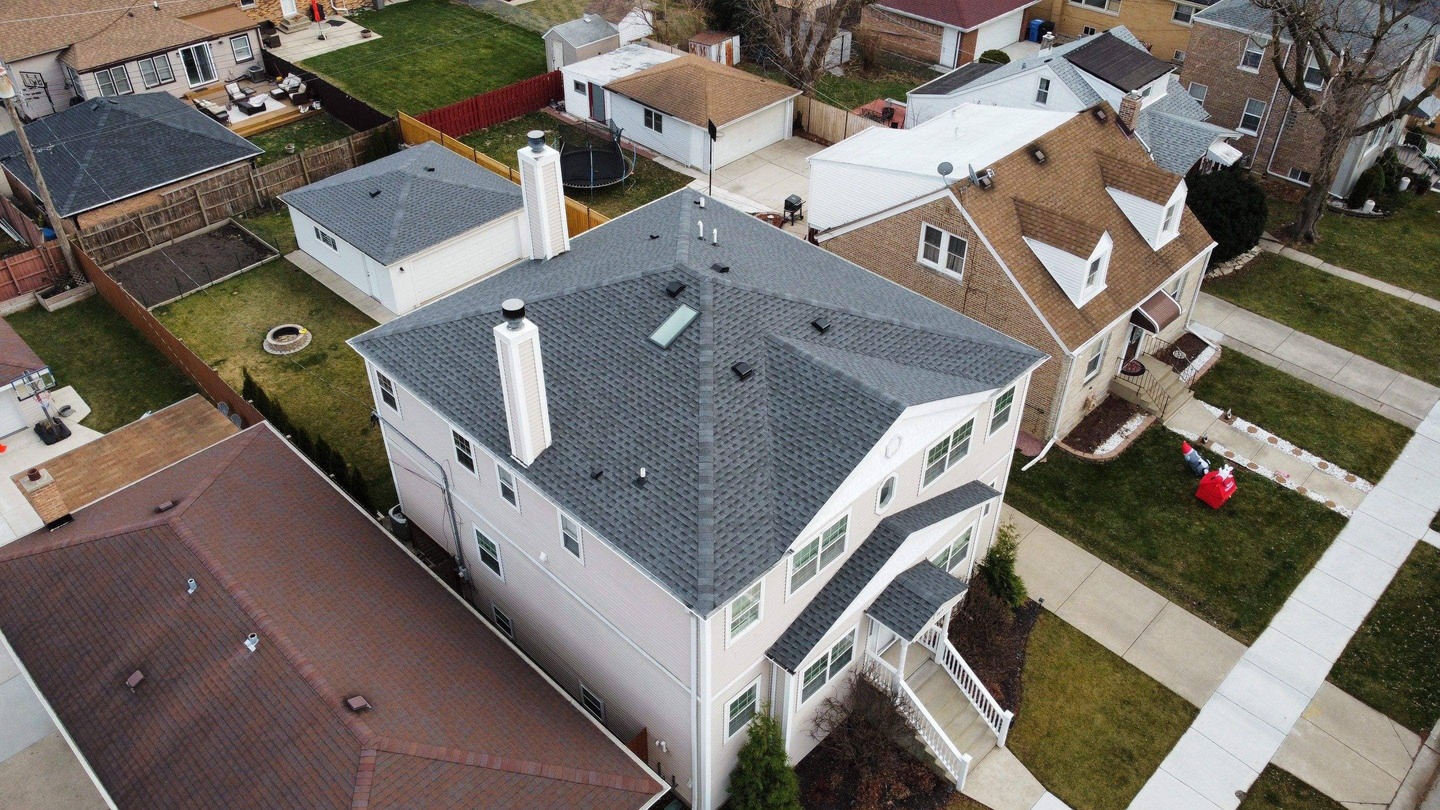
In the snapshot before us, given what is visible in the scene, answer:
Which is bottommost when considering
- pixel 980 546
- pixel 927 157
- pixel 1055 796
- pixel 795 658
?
pixel 1055 796

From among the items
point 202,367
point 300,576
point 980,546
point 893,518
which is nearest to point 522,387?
point 300,576

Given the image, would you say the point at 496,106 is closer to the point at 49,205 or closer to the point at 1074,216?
the point at 49,205

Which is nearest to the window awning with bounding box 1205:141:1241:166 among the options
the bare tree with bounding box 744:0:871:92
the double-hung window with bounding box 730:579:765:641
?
the bare tree with bounding box 744:0:871:92

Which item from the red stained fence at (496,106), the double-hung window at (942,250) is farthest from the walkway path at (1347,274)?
the red stained fence at (496,106)

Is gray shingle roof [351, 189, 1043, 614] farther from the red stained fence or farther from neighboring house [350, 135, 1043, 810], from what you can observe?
the red stained fence

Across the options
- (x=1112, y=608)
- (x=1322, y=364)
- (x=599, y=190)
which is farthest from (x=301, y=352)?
(x=1322, y=364)

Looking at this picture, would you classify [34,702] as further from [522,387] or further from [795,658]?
[795,658]
